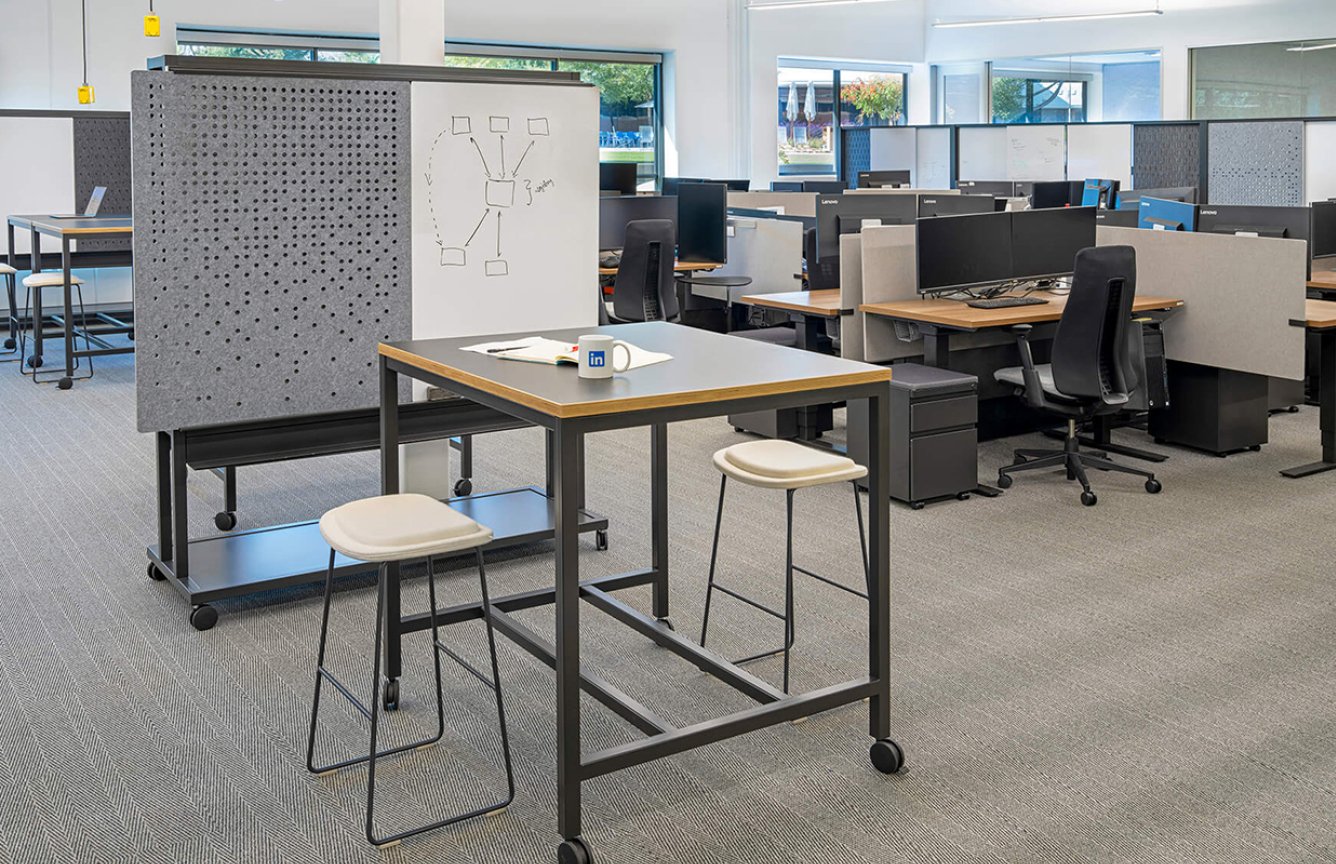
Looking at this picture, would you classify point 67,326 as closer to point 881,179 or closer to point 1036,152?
point 881,179

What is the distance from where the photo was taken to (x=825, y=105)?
46.9ft

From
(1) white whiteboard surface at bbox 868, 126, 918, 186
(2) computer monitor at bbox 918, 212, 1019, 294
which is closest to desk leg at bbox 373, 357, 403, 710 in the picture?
(2) computer monitor at bbox 918, 212, 1019, 294

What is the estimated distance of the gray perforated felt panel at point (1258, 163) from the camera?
793 cm

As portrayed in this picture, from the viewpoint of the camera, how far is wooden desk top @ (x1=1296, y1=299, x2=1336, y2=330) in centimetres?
491

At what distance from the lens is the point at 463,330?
4.13m

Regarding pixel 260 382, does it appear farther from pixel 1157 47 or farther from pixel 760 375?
pixel 1157 47

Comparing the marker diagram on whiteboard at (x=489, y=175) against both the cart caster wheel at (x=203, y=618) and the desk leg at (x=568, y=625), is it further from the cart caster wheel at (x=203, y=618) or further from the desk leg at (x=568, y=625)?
the desk leg at (x=568, y=625)

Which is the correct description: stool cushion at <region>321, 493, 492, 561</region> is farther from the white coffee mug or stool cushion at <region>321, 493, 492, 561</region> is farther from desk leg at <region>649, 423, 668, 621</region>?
desk leg at <region>649, 423, 668, 621</region>

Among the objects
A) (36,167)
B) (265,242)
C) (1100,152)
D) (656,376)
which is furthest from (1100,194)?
(36,167)

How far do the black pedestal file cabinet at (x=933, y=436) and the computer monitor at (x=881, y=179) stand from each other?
5.27m

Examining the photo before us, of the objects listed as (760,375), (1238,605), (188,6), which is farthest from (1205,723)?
(188,6)

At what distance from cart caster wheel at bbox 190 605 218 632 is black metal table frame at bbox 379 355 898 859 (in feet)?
2.44

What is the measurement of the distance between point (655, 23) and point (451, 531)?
437 inches

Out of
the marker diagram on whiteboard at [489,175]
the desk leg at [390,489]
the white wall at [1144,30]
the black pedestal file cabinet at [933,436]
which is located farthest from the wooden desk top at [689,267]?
the white wall at [1144,30]
